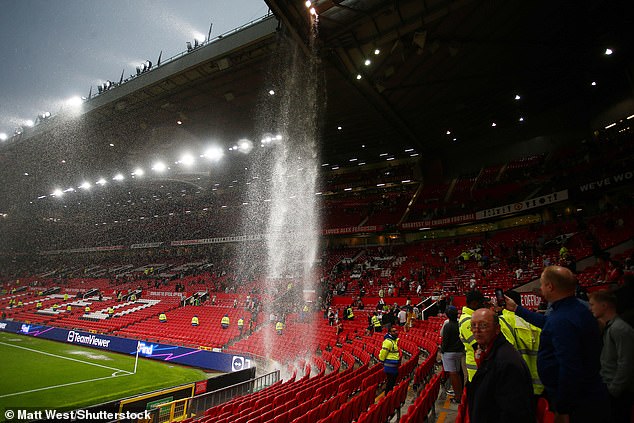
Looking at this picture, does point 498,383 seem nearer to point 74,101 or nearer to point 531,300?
point 531,300

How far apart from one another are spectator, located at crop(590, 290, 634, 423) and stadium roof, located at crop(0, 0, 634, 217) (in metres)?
13.2

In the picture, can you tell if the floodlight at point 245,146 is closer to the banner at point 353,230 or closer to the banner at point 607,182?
the banner at point 353,230

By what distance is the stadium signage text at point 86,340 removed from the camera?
708 inches

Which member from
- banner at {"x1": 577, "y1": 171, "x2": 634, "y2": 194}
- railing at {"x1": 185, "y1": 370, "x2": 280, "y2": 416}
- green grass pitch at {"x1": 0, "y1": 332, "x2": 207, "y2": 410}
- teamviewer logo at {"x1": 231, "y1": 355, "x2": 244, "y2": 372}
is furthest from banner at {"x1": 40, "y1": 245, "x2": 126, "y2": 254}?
banner at {"x1": 577, "y1": 171, "x2": 634, "y2": 194}

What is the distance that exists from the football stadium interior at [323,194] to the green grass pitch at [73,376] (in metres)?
0.15

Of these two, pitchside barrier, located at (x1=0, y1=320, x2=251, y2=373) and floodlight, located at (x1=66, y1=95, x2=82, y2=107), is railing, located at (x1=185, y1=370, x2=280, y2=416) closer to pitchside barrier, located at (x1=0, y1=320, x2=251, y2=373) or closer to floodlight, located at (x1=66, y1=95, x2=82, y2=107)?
pitchside barrier, located at (x1=0, y1=320, x2=251, y2=373)

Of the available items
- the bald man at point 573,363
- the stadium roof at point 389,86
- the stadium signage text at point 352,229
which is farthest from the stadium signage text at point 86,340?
the bald man at point 573,363

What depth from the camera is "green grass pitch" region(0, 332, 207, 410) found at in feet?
33.4

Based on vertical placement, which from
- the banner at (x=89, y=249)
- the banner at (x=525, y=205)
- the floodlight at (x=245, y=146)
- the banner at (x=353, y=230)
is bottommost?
the banner at (x=525, y=205)

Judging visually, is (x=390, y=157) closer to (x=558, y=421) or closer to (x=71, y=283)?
(x=558, y=421)

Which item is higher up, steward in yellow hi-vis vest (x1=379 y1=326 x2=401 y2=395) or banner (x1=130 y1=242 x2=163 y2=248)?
banner (x1=130 y1=242 x2=163 y2=248)

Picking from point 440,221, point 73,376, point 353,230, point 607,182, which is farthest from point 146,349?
point 607,182

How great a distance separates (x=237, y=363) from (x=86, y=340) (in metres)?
11.9

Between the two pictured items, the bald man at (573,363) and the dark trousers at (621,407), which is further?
the dark trousers at (621,407)
